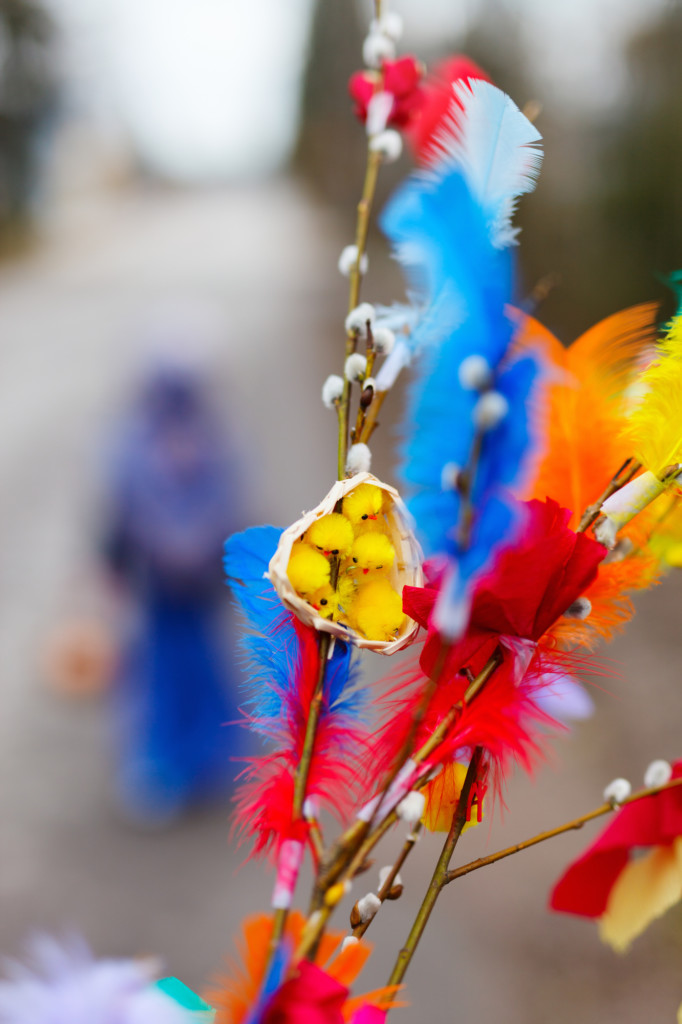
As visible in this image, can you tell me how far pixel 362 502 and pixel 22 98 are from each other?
14591mm

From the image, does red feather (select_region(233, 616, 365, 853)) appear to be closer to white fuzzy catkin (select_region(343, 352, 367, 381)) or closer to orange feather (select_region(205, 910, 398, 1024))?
orange feather (select_region(205, 910, 398, 1024))

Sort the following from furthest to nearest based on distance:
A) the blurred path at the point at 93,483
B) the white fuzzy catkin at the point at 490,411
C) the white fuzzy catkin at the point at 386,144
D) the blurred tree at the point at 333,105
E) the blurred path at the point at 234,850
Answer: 1. the blurred tree at the point at 333,105
2. the blurred path at the point at 93,483
3. the blurred path at the point at 234,850
4. the white fuzzy catkin at the point at 386,144
5. the white fuzzy catkin at the point at 490,411

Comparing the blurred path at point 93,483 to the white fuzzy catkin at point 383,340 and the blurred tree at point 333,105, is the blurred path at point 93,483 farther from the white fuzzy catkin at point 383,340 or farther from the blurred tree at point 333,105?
the white fuzzy catkin at point 383,340

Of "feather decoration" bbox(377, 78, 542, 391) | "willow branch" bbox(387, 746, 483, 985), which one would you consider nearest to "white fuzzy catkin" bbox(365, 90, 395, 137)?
"feather decoration" bbox(377, 78, 542, 391)

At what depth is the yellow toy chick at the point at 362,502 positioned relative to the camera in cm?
41

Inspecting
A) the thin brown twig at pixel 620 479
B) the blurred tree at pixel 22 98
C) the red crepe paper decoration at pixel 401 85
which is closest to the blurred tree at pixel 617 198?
the red crepe paper decoration at pixel 401 85

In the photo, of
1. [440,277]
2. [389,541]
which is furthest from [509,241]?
[389,541]

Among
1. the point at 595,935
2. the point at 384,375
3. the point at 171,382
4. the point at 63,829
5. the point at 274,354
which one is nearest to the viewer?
the point at 384,375

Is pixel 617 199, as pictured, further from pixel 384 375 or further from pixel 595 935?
pixel 384 375

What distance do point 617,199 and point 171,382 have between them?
196cm

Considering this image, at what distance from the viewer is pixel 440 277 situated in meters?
0.33

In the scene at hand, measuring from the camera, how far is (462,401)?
30 cm

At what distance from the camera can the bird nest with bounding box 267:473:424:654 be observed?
384 millimetres

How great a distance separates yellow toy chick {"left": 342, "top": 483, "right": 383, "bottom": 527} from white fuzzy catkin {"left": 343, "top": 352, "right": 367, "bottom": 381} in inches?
3.0
